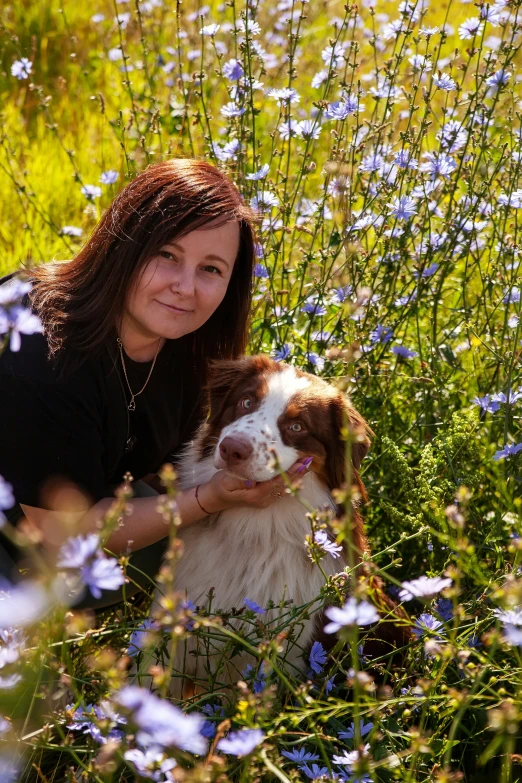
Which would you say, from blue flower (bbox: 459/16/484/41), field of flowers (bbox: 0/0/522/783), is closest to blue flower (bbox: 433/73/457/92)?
field of flowers (bbox: 0/0/522/783)

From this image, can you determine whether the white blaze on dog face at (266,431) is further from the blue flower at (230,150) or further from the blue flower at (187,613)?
the blue flower at (230,150)

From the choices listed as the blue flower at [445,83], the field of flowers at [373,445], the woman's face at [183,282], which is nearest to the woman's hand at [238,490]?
the field of flowers at [373,445]

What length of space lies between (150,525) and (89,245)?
1.02 meters

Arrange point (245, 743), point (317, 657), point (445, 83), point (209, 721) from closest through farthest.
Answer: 1. point (245, 743)
2. point (209, 721)
3. point (317, 657)
4. point (445, 83)

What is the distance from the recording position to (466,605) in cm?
265

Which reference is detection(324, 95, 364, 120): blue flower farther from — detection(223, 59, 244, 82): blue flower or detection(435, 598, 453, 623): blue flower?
detection(435, 598, 453, 623): blue flower

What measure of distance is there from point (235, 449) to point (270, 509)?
489 mm

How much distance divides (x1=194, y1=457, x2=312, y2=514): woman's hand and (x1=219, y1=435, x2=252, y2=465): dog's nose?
0.09 meters

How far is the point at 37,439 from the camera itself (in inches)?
107

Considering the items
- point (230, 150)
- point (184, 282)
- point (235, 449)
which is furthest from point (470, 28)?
point (235, 449)

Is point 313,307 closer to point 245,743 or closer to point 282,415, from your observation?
point 282,415

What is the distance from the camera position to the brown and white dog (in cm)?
291

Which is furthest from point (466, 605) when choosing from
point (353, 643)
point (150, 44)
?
point (150, 44)

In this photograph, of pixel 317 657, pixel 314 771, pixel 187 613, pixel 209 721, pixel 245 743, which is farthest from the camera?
pixel 317 657
